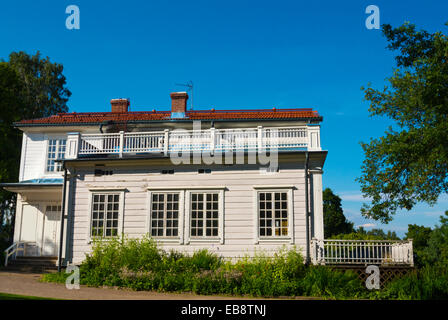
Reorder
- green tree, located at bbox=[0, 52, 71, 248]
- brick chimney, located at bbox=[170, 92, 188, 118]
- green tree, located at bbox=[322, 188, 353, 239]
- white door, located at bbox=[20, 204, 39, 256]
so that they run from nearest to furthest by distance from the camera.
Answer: white door, located at bbox=[20, 204, 39, 256] → brick chimney, located at bbox=[170, 92, 188, 118] → green tree, located at bbox=[0, 52, 71, 248] → green tree, located at bbox=[322, 188, 353, 239]

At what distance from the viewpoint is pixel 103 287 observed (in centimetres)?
1424

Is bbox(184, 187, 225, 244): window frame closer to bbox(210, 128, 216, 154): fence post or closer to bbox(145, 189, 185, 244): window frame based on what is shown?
bbox(145, 189, 185, 244): window frame

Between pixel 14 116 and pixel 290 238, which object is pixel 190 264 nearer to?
pixel 290 238

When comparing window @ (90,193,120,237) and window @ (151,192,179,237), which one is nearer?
window @ (151,192,179,237)

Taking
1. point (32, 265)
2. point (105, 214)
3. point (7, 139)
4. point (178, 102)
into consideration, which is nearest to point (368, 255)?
point (105, 214)

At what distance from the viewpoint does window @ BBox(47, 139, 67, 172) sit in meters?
22.4

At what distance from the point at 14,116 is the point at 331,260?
19.5 meters

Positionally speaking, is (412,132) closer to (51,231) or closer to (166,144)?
(166,144)

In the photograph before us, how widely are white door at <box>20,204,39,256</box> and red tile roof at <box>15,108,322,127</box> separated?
4738 mm

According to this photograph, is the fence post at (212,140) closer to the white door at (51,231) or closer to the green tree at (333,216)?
the white door at (51,231)

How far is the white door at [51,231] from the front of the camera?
20422 millimetres

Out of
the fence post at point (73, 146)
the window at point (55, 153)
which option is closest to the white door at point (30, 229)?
the window at point (55, 153)

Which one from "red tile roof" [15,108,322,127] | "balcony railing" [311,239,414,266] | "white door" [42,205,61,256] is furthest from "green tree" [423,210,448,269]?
"white door" [42,205,61,256]
